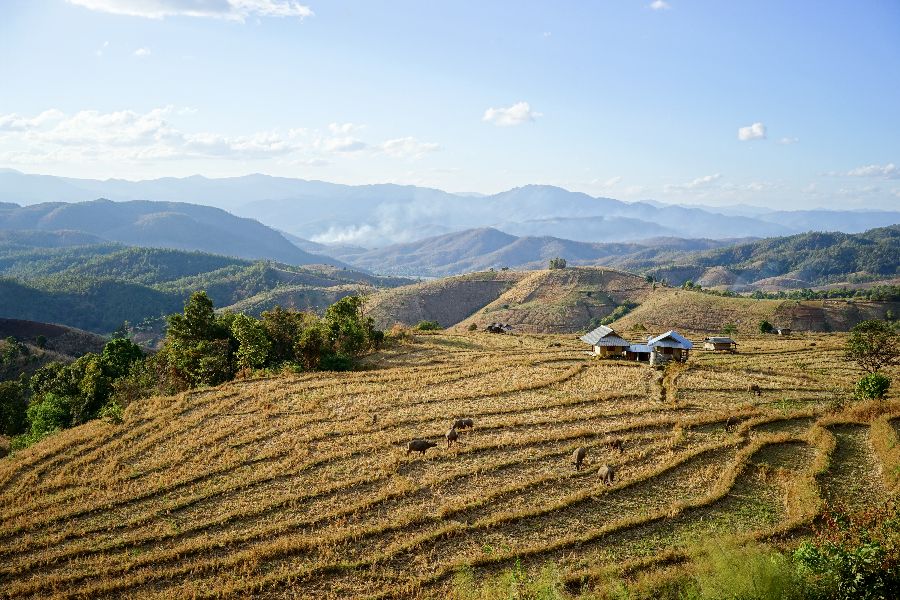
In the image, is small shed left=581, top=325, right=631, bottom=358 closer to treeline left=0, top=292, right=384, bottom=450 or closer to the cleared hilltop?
treeline left=0, top=292, right=384, bottom=450

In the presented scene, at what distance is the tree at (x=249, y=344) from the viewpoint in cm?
5453

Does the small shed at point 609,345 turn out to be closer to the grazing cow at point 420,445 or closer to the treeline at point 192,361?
the treeline at point 192,361

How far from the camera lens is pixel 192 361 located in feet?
174

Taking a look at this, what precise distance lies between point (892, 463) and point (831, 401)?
38.8ft

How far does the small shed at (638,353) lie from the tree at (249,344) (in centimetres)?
3634

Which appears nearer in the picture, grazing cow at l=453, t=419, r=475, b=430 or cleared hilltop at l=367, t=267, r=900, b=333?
grazing cow at l=453, t=419, r=475, b=430

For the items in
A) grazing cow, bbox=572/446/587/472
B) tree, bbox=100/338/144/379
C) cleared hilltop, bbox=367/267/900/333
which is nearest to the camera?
grazing cow, bbox=572/446/587/472

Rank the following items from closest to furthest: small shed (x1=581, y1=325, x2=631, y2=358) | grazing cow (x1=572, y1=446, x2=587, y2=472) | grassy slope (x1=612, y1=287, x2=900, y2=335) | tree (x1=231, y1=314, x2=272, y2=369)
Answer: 1. grazing cow (x1=572, y1=446, x2=587, y2=472)
2. tree (x1=231, y1=314, x2=272, y2=369)
3. small shed (x1=581, y1=325, x2=631, y2=358)
4. grassy slope (x1=612, y1=287, x2=900, y2=335)

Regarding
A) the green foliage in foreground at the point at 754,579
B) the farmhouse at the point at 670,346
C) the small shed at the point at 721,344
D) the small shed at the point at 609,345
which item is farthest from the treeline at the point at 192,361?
the small shed at the point at 721,344

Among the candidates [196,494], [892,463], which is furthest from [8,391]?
[892,463]

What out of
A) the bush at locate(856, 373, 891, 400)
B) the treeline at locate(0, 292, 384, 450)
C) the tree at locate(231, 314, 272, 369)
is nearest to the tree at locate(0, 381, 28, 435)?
the treeline at locate(0, 292, 384, 450)

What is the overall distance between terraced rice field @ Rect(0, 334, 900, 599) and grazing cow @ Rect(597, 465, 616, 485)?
70 cm

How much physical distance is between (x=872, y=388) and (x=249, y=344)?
5080 centimetres

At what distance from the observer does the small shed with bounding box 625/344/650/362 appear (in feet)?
189
